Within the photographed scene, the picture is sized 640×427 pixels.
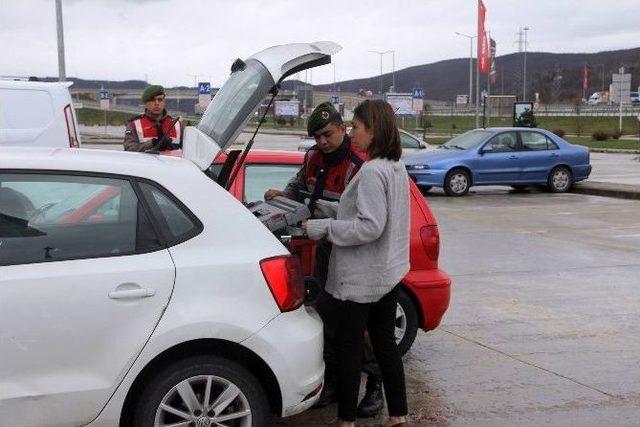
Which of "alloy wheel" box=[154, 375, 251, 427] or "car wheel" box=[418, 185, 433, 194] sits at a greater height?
"alloy wheel" box=[154, 375, 251, 427]

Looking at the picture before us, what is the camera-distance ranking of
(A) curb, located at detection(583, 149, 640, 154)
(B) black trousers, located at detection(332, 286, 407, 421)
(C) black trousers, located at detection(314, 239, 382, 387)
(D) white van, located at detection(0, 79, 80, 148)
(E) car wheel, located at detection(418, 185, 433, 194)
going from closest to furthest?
(B) black trousers, located at detection(332, 286, 407, 421) < (C) black trousers, located at detection(314, 239, 382, 387) < (D) white van, located at detection(0, 79, 80, 148) < (E) car wheel, located at detection(418, 185, 433, 194) < (A) curb, located at detection(583, 149, 640, 154)

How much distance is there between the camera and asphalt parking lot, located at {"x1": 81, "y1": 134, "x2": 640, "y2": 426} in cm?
490

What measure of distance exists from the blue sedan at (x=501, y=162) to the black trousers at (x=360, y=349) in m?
13.6

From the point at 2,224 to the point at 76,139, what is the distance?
6.50 meters

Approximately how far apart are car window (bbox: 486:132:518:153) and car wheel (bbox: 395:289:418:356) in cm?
1320

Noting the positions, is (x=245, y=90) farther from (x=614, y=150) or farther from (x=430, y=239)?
(x=614, y=150)

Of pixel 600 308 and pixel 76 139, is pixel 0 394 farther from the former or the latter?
pixel 76 139

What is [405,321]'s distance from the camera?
5.46 metres

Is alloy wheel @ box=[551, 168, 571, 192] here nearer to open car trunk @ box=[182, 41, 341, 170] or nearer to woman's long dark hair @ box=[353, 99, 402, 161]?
open car trunk @ box=[182, 41, 341, 170]

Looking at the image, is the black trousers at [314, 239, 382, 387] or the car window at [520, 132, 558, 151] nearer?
the black trousers at [314, 239, 382, 387]

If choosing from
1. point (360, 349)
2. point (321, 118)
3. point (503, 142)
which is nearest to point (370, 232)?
point (360, 349)

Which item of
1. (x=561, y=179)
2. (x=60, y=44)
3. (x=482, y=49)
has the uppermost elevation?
(x=482, y=49)

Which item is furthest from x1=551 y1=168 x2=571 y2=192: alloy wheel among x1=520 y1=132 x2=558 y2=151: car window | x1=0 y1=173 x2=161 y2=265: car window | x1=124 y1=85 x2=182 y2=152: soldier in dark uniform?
x1=0 y1=173 x2=161 y2=265: car window

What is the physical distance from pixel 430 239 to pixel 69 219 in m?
2.61
